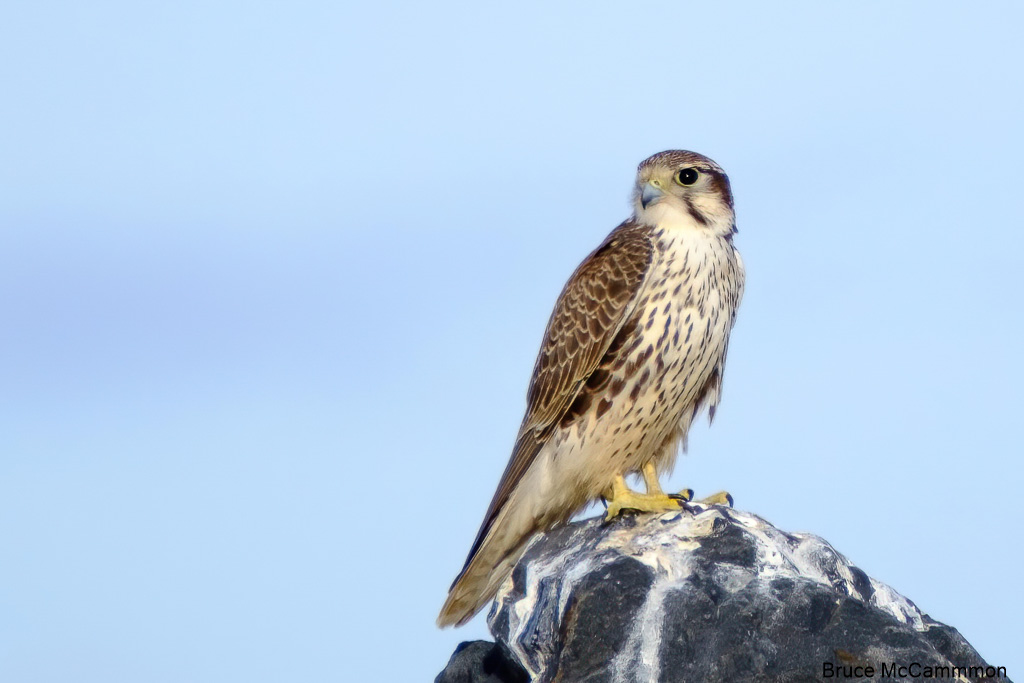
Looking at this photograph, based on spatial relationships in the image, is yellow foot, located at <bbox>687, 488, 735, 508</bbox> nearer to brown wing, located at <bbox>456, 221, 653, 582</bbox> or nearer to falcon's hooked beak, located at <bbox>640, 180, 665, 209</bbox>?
brown wing, located at <bbox>456, 221, 653, 582</bbox>

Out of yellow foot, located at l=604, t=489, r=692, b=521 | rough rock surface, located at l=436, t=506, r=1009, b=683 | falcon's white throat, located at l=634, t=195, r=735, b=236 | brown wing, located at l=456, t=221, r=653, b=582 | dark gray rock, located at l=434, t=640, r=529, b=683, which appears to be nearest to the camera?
rough rock surface, located at l=436, t=506, r=1009, b=683

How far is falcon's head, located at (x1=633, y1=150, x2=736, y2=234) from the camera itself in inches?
216

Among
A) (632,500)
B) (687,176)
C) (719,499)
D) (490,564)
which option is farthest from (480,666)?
(687,176)

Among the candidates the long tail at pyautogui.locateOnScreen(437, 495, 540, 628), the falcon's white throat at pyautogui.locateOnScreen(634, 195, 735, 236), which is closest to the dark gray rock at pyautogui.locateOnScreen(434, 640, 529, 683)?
the long tail at pyautogui.locateOnScreen(437, 495, 540, 628)

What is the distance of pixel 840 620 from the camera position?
4441 millimetres

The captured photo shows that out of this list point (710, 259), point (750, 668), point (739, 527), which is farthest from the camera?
point (710, 259)

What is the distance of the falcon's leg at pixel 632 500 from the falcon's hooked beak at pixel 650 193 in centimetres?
Answer: 121

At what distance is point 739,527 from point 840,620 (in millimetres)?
506

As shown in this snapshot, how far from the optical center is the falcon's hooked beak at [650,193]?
5.49 m

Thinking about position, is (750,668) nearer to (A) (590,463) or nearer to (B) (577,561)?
(B) (577,561)

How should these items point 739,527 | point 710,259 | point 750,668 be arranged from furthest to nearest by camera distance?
1. point 710,259
2. point 739,527
3. point 750,668

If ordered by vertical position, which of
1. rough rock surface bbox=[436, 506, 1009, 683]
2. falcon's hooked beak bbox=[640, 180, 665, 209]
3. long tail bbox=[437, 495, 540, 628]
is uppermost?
falcon's hooked beak bbox=[640, 180, 665, 209]

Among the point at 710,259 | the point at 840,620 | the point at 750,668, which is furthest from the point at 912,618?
the point at 710,259

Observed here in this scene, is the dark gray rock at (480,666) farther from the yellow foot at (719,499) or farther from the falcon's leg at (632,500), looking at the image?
the yellow foot at (719,499)
